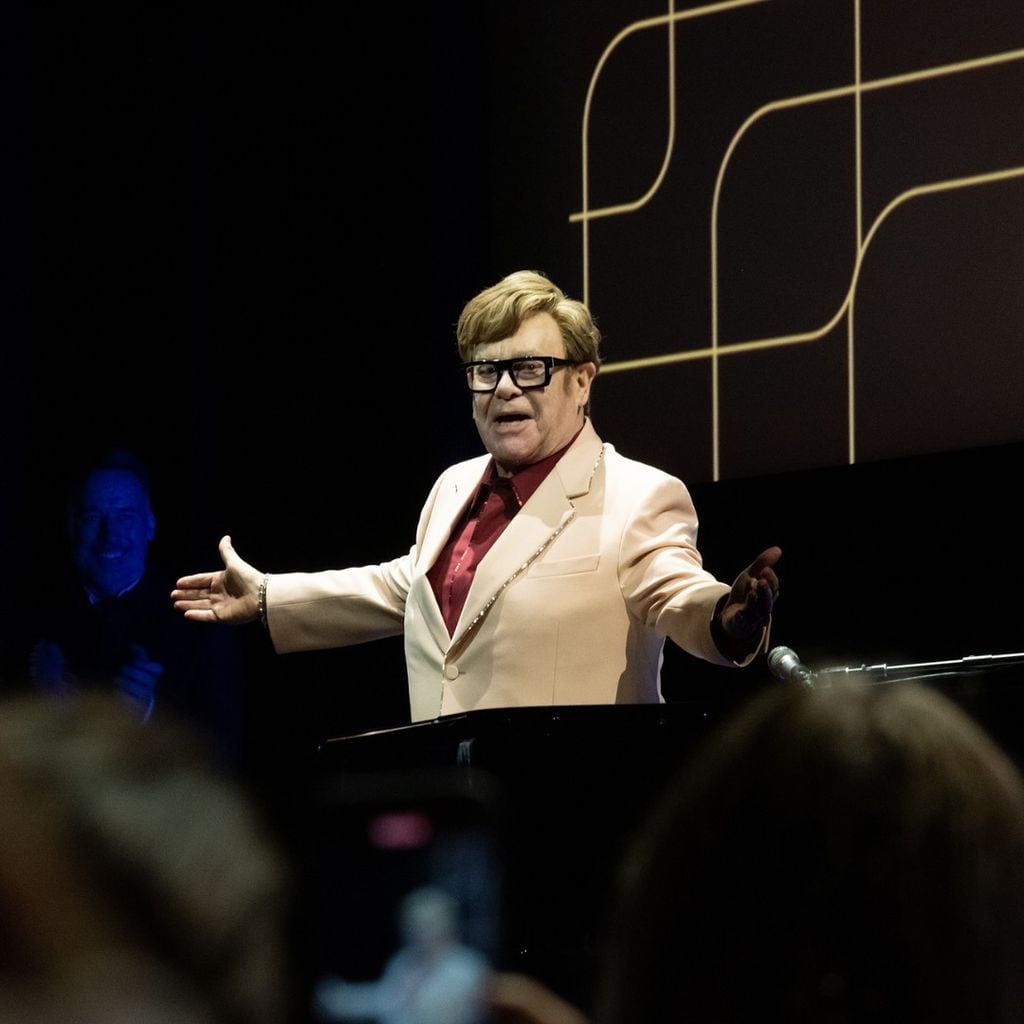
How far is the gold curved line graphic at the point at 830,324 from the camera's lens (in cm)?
446

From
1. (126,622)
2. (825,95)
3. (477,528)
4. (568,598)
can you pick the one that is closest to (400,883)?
(568,598)

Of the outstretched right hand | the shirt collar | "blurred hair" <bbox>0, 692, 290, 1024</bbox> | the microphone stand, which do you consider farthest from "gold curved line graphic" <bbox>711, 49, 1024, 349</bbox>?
"blurred hair" <bbox>0, 692, 290, 1024</bbox>

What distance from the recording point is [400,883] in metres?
2.68

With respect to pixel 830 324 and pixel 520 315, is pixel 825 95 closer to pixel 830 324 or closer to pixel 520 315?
pixel 830 324

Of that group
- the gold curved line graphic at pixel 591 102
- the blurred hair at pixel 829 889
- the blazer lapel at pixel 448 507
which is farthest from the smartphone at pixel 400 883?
the gold curved line graphic at pixel 591 102

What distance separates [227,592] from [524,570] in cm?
66

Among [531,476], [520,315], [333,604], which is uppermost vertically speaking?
[520,315]

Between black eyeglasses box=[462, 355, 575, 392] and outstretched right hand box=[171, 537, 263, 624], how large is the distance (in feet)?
1.95

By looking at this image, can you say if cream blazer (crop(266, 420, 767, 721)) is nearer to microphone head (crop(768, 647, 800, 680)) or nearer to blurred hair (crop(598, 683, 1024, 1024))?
microphone head (crop(768, 647, 800, 680))

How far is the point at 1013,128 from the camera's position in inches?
174

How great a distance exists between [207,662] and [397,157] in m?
1.65

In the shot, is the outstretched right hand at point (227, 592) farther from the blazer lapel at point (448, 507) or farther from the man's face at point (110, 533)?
the man's face at point (110, 533)

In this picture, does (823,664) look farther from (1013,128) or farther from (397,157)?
(397,157)

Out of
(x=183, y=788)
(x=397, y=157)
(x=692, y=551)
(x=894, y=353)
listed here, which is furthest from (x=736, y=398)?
(x=183, y=788)
